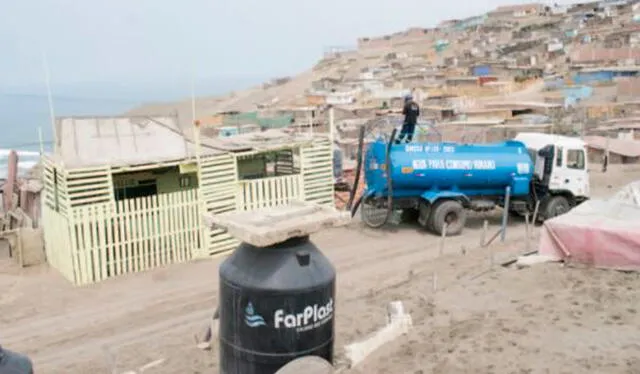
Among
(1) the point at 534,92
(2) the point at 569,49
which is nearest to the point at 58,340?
(1) the point at 534,92

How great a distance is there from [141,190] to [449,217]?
772cm

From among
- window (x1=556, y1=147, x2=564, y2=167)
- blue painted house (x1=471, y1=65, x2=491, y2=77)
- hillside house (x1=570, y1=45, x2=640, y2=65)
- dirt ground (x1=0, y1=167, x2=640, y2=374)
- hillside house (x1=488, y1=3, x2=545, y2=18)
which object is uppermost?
hillside house (x1=488, y1=3, x2=545, y2=18)

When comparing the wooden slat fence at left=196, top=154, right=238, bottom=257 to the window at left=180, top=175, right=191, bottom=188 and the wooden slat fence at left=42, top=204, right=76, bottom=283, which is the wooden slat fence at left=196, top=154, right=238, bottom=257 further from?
the wooden slat fence at left=42, top=204, right=76, bottom=283

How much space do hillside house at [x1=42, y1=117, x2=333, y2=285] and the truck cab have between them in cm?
603

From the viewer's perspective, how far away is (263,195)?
15680mm

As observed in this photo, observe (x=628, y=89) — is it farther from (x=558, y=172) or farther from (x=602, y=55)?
(x=558, y=172)

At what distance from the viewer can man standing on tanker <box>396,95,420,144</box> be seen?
643 inches

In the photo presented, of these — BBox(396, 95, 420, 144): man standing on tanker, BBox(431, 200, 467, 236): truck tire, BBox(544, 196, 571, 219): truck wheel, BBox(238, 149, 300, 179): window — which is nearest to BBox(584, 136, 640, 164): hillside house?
BBox(544, 196, 571, 219): truck wheel

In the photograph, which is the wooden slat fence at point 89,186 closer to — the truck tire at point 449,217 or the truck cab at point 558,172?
the truck tire at point 449,217

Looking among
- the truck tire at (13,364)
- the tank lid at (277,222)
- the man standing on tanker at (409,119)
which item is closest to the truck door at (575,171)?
the man standing on tanker at (409,119)

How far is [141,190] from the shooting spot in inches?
615

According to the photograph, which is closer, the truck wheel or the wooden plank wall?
the wooden plank wall

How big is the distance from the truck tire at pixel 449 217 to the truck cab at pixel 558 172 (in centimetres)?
251

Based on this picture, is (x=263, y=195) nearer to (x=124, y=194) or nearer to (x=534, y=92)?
(x=124, y=194)
